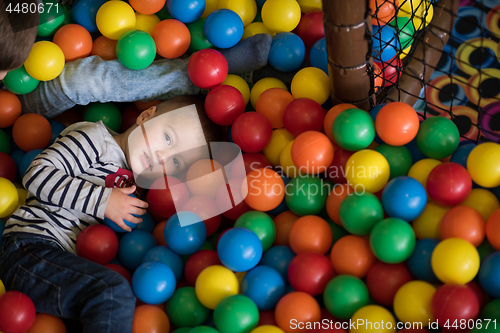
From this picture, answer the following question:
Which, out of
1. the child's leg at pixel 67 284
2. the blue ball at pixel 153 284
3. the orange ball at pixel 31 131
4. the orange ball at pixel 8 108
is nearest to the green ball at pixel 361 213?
the blue ball at pixel 153 284

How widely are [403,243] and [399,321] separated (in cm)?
18

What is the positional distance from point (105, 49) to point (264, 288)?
1.13 m

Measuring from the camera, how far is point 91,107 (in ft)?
5.65

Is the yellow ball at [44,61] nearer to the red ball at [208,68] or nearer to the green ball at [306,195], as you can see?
the red ball at [208,68]

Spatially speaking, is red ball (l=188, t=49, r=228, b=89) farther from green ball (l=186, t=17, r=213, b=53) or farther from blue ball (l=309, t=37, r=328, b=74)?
blue ball (l=309, t=37, r=328, b=74)

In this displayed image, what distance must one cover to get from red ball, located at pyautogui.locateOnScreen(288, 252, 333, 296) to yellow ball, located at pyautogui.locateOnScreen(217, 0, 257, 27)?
3.36 feet

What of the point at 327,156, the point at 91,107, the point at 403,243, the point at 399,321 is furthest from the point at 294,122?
the point at 91,107

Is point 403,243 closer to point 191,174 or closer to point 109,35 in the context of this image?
point 191,174

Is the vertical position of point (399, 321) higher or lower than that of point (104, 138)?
lower

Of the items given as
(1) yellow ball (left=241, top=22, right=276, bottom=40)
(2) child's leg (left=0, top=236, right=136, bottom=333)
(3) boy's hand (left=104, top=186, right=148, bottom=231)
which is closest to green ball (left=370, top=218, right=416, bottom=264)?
(2) child's leg (left=0, top=236, right=136, bottom=333)

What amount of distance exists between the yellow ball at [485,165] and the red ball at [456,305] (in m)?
0.31

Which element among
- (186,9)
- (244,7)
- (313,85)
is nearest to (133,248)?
(313,85)

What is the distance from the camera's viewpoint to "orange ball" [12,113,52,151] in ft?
5.07

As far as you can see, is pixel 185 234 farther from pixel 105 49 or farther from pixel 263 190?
pixel 105 49
